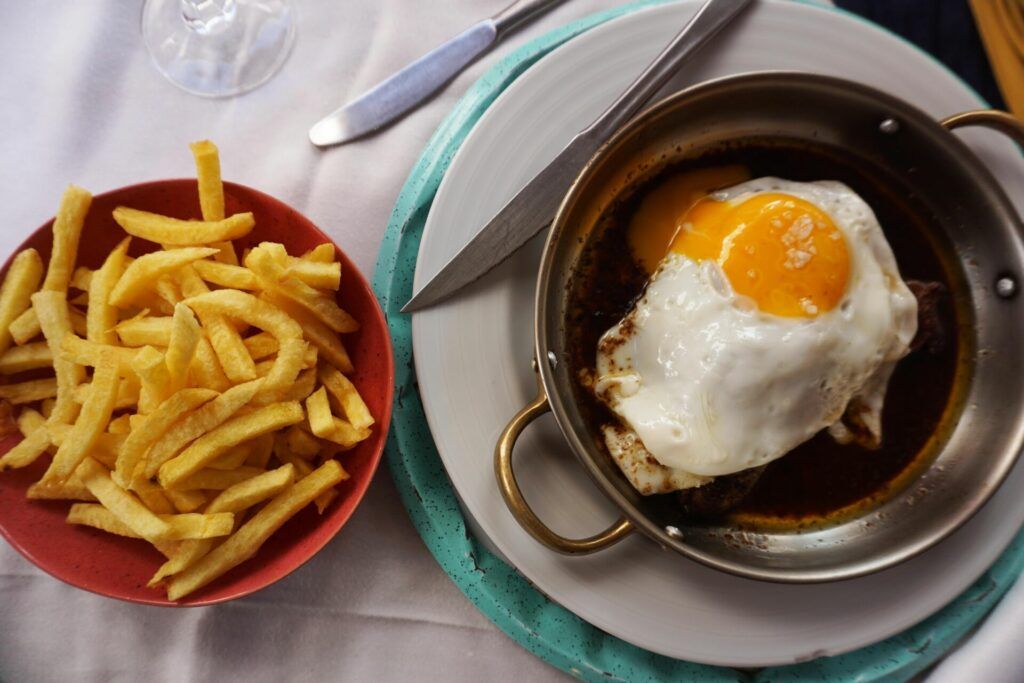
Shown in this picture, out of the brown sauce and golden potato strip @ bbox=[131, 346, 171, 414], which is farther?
the brown sauce

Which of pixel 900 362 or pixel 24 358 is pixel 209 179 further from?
pixel 900 362

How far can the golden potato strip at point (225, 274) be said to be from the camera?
5.04 feet

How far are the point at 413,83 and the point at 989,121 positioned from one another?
1.28m

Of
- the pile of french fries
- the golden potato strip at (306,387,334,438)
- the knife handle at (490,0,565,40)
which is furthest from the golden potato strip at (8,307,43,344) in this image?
the knife handle at (490,0,565,40)

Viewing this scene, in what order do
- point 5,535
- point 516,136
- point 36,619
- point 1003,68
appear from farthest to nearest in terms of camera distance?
1. point 1003,68
2. point 36,619
3. point 516,136
4. point 5,535

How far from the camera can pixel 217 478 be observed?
4.99 feet

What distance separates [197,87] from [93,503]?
3.31ft

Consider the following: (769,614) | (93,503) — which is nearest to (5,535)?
(93,503)

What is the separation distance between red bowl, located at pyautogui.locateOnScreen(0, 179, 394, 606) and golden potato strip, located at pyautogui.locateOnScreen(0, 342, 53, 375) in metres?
0.15

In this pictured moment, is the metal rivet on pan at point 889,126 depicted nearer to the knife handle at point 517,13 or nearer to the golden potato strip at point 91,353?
the knife handle at point 517,13

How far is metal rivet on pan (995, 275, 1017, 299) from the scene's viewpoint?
1.75 m

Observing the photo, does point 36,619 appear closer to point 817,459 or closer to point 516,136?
point 516,136

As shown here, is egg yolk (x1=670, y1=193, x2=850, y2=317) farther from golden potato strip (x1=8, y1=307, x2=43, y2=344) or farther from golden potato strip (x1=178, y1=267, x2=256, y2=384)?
golden potato strip (x1=8, y1=307, x2=43, y2=344)

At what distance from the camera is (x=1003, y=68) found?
1979mm
